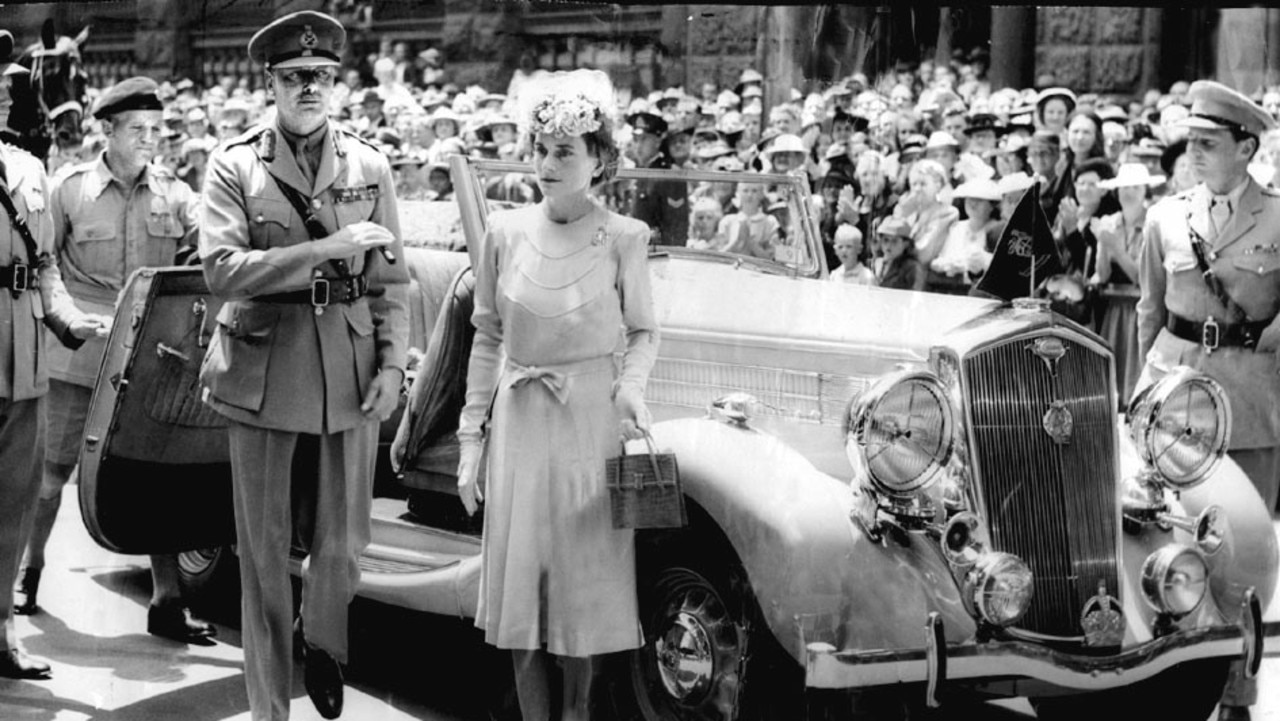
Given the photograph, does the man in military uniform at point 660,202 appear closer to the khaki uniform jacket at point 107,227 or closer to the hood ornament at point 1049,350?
Answer: the hood ornament at point 1049,350

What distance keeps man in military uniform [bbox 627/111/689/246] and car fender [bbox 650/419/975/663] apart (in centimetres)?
140

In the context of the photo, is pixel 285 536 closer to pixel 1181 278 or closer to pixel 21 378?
pixel 21 378

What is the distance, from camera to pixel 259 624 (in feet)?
15.6

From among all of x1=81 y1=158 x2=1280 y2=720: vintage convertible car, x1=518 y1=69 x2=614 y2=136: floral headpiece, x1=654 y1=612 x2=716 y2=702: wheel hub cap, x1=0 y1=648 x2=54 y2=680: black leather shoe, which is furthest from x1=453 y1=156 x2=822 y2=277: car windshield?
x1=0 y1=648 x2=54 y2=680: black leather shoe

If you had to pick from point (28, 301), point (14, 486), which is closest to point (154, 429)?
point (14, 486)

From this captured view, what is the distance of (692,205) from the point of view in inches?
228

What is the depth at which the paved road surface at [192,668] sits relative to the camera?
5.29m

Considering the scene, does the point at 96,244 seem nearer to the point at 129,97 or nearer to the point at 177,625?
the point at 129,97

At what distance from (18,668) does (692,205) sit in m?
2.68

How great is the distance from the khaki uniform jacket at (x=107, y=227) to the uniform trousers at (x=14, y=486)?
2.95ft

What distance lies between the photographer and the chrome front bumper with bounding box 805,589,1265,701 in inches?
165

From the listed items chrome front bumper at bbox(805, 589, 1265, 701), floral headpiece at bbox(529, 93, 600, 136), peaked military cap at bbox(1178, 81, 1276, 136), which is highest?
peaked military cap at bbox(1178, 81, 1276, 136)

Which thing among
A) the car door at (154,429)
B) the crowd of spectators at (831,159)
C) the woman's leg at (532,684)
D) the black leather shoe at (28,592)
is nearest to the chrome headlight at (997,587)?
the woman's leg at (532,684)

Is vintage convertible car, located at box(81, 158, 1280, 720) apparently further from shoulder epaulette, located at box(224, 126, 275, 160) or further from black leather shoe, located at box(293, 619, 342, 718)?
shoulder epaulette, located at box(224, 126, 275, 160)
